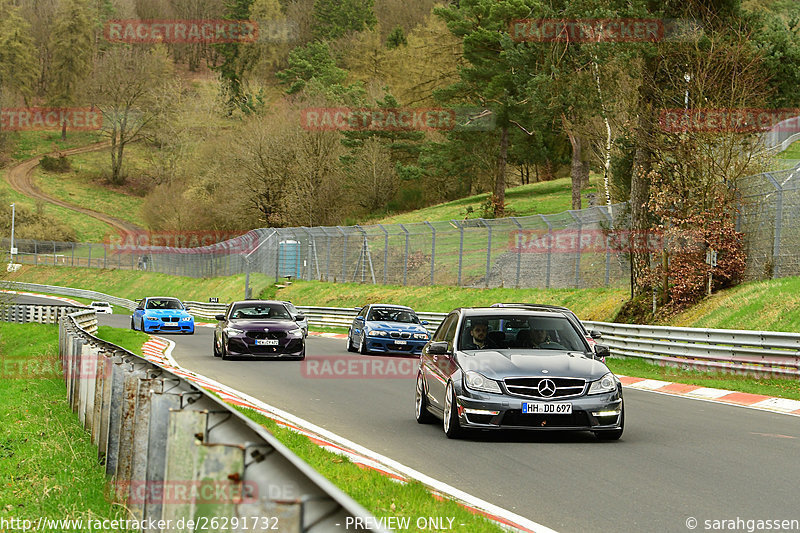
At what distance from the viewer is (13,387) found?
16906mm

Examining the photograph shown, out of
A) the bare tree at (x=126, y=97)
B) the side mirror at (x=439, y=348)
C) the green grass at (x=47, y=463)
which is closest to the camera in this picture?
the green grass at (x=47, y=463)

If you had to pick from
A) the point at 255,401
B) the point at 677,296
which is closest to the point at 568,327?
the point at 255,401

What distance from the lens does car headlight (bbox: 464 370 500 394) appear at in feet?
36.7

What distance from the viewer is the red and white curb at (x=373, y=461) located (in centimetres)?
732

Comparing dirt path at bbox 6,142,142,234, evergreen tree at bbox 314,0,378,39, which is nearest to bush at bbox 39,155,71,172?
dirt path at bbox 6,142,142,234

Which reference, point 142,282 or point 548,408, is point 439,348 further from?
point 142,282

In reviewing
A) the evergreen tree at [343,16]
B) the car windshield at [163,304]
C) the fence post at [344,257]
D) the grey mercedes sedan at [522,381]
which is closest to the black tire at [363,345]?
the car windshield at [163,304]

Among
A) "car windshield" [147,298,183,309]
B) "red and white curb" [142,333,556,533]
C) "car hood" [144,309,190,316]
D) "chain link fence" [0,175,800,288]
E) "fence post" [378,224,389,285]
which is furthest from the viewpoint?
"fence post" [378,224,389,285]

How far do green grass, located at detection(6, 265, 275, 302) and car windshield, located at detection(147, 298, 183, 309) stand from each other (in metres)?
18.5

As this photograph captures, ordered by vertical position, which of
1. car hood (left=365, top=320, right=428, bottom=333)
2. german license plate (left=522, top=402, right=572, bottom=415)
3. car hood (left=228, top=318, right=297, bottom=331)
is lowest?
car hood (left=365, top=320, right=428, bottom=333)

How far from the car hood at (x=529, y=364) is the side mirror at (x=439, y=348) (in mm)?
336

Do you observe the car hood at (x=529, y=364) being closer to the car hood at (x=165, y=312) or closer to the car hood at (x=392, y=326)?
the car hood at (x=392, y=326)

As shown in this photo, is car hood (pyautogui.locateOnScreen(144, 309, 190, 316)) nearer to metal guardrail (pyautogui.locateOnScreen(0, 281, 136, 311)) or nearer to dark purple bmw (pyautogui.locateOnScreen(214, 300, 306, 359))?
dark purple bmw (pyautogui.locateOnScreen(214, 300, 306, 359))

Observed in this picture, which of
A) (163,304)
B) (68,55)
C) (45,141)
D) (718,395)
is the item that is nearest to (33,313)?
(163,304)
